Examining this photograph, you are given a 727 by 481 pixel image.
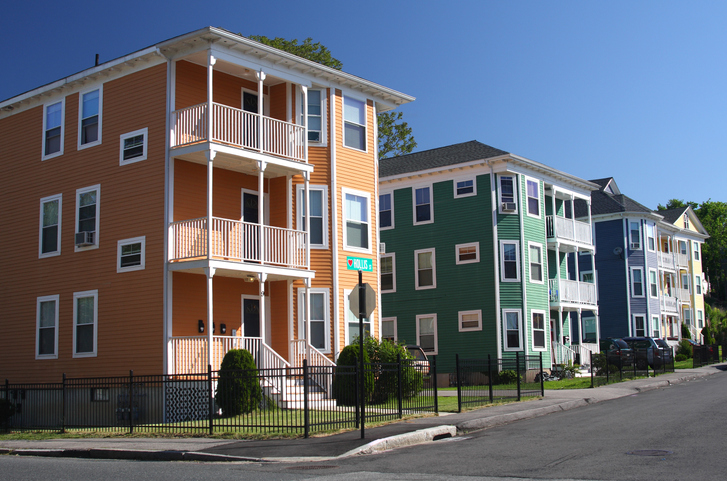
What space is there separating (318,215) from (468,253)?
39.9ft

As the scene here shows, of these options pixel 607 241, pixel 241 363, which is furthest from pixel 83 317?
pixel 607 241

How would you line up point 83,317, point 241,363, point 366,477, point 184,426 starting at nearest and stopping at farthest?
point 366,477 → point 184,426 → point 241,363 → point 83,317

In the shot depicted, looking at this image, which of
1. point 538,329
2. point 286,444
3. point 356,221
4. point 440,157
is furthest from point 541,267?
point 286,444

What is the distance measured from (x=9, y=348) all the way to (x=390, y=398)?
49.2 feet

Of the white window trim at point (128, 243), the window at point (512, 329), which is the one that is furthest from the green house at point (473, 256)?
the white window trim at point (128, 243)

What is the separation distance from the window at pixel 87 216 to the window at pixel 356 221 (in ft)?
27.1

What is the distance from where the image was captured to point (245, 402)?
744 inches

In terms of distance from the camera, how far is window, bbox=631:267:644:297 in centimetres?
5122

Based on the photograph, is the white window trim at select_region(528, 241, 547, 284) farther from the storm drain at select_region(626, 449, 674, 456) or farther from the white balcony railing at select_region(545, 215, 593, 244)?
the storm drain at select_region(626, 449, 674, 456)

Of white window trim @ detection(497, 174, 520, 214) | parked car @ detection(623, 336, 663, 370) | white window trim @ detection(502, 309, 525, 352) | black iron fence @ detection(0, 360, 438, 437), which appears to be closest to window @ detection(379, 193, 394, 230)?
white window trim @ detection(497, 174, 520, 214)

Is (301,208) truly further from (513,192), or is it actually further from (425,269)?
(513,192)

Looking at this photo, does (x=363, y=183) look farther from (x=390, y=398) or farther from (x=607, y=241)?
(x=607, y=241)

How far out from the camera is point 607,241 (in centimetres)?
5162

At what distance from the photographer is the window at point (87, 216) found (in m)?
23.7
